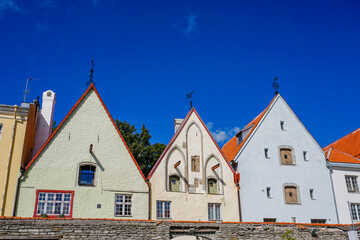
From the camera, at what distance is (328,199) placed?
29656mm

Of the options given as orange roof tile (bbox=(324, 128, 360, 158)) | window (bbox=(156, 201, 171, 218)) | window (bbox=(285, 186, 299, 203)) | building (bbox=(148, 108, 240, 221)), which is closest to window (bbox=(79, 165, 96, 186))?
building (bbox=(148, 108, 240, 221))

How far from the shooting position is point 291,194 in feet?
95.3

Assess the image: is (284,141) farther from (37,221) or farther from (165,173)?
(37,221)

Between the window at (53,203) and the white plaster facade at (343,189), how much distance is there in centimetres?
2045

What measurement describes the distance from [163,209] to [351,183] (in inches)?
633

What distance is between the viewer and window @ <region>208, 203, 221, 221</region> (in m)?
27.0

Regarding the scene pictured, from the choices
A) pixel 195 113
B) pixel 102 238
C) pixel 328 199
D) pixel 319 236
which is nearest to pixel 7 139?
pixel 102 238

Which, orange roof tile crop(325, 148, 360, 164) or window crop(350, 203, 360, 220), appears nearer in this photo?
window crop(350, 203, 360, 220)

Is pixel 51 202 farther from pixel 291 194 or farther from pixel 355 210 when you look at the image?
pixel 355 210

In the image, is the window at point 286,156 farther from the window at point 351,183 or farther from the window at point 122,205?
the window at point 122,205

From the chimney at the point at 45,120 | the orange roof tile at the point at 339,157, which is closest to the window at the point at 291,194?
the orange roof tile at the point at 339,157

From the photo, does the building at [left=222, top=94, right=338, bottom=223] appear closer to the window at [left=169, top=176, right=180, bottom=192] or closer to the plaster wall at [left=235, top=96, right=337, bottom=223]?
the plaster wall at [left=235, top=96, right=337, bottom=223]

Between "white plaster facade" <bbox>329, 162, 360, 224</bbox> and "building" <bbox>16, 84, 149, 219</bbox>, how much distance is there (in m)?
15.5

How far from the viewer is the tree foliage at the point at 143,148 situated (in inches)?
1475
